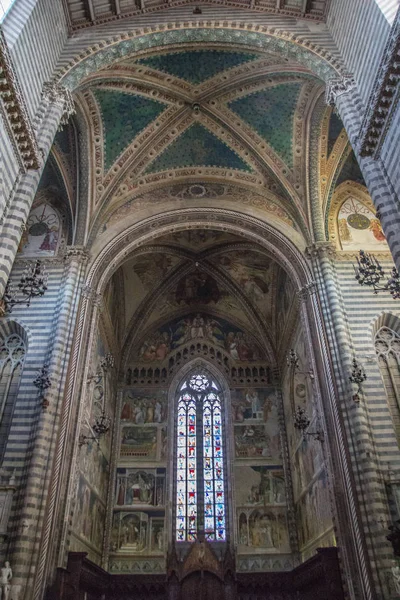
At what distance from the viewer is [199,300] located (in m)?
22.3

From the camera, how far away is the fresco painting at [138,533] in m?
17.2

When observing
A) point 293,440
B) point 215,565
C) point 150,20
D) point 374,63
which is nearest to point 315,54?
point 374,63

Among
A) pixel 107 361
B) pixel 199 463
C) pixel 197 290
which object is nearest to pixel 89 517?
pixel 107 361

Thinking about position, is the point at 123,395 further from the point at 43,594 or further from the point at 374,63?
the point at 374,63

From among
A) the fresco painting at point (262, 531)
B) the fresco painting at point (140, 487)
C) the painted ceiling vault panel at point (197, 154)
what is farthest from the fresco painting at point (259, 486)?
the painted ceiling vault panel at point (197, 154)

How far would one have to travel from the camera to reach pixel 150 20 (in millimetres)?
13266

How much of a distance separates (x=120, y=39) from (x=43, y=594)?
1332 centimetres

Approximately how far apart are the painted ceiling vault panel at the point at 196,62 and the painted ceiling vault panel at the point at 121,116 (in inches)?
45.5

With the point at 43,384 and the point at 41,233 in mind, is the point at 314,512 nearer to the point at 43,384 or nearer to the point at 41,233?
the point at 43,384

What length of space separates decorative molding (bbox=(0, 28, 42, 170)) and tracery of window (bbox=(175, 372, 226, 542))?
44.0 ft

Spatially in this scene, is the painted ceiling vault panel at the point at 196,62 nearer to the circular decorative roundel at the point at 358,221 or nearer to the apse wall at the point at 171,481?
the circular decorative roundel at the point at 358,221

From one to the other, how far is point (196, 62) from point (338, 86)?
5.94m

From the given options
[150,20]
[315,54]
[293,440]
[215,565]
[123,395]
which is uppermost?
[150,20]

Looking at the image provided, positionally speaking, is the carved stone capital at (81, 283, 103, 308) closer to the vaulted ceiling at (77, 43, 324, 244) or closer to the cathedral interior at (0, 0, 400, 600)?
the cathedral interior at (0, 0, 400, 600)
